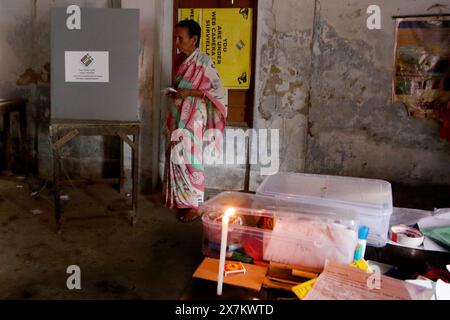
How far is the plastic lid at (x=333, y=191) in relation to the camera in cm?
165

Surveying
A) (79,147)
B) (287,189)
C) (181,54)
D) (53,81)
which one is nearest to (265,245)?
(287,189)

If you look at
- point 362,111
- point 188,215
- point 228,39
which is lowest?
point 188,215

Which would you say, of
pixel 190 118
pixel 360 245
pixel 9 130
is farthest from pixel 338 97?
pixel 9 130

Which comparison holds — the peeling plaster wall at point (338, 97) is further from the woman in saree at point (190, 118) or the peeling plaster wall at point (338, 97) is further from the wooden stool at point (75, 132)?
the wooden stool at point (75, 132)

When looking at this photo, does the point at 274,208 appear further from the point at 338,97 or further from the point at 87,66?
the point at 338,97

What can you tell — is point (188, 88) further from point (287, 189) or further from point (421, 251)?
point (421, 251)

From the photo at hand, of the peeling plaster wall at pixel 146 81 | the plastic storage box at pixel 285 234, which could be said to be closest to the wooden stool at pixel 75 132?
the peeling plaster wall at pixel 146 81

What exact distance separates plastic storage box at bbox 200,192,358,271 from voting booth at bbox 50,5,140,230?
7.02ft

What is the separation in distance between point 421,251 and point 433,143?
2703 millimetres

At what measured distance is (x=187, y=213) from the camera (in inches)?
145

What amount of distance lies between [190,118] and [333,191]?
2.00 metres

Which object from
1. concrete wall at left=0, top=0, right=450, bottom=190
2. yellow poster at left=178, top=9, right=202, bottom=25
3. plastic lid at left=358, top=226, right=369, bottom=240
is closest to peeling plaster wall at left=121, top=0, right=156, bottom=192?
concrete wall at left=0, top=0, right=450, bottom=190

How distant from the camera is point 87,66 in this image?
3.59 m

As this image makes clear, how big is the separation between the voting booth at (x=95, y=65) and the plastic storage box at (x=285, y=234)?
214cm
